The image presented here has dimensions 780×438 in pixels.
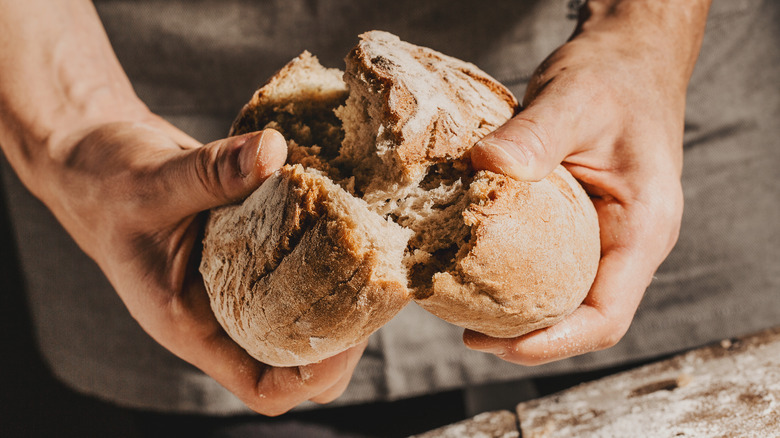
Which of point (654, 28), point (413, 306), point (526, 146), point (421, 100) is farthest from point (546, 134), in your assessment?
point (413, 306)

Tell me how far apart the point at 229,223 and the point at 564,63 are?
1063mm

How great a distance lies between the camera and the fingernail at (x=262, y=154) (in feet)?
3.77

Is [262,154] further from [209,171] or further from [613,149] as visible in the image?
[613,149]

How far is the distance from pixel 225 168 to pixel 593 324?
1001 mm

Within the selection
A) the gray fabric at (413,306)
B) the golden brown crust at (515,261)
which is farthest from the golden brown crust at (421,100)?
the gray fabric at (413,306)

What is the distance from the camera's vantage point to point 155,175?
136 centimetres

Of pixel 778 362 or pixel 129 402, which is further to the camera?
pixel 129 402

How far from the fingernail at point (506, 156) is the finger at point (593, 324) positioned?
Result: 18.6 inches

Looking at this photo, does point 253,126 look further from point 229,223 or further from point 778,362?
point 778,362

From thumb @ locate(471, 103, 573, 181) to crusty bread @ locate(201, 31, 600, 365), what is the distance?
0.02 metres

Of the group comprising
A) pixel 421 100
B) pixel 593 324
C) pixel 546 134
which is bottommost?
pixel 593 324

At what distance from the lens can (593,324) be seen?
1.41 m

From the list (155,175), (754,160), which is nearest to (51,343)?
(155,175)

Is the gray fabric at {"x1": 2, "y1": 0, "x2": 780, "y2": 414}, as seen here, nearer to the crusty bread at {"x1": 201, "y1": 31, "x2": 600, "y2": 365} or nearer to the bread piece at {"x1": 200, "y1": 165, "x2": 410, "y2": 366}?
the crusty bread at {"x1": 201, "y1": 31, "x2": 600, "y2": 365}
